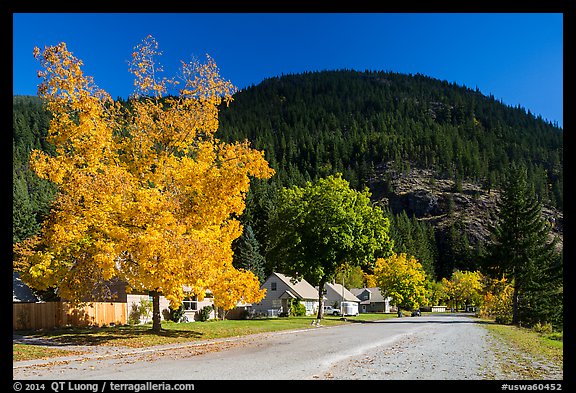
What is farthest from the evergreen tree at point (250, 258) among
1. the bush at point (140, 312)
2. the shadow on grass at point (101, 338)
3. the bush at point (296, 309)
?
the shadow on grass at point (101, 338)

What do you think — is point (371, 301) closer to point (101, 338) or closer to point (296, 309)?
point (296, 309)

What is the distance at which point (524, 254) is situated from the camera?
5022cm

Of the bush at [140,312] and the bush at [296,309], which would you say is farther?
the bush at [296,309]

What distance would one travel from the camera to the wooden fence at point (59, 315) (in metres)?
32.4

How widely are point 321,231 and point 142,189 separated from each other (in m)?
26.1

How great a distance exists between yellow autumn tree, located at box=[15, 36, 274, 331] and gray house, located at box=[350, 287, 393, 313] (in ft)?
311

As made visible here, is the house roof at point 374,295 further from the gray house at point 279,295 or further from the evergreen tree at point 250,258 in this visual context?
the gray house at point 279,295

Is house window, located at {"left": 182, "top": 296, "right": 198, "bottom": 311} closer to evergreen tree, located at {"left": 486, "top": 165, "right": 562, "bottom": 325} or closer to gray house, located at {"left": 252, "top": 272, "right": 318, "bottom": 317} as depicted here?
gray house, located at {"left": 252, "top": 272, "right": 318, "bottom": 317}

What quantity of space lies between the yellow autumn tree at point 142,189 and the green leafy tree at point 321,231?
21.5 meters

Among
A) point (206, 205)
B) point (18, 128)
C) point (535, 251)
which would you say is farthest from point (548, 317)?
point (18, 128)

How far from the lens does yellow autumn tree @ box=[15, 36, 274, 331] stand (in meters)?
22.1

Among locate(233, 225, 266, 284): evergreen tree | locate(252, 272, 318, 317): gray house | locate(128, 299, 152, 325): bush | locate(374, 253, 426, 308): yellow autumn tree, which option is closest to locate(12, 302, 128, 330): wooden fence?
locate(128, 299, 152, 325): bush
